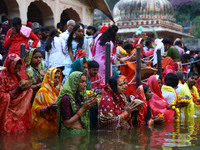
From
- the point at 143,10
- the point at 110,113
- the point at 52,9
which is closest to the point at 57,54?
the point at 110,113

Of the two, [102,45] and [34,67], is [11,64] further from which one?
[102,45]

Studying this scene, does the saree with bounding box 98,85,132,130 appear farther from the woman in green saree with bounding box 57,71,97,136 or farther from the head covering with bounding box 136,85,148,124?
the head covering with bounding box 136,85,148,124

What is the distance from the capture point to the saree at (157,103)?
25.0 ft

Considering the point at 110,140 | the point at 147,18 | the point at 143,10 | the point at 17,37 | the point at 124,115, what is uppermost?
the point at 143,10

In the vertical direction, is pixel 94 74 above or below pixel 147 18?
below

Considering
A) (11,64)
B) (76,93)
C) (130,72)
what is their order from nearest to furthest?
(76,93)
(11,64)
(130,72)

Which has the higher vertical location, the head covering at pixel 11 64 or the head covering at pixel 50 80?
the head covering at pixel 11 64

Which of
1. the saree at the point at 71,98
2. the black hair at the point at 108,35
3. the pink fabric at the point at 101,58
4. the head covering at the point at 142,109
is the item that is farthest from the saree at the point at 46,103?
the black hair at the point at 108,35

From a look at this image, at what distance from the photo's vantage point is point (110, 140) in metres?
5.47

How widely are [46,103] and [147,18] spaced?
708 inches

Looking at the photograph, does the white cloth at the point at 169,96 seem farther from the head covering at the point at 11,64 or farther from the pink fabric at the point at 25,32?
the head covering at the point at 11,64

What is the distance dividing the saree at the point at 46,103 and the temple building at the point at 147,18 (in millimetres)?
15067

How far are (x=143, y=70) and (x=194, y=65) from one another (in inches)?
104

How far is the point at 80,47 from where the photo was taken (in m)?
8.01
